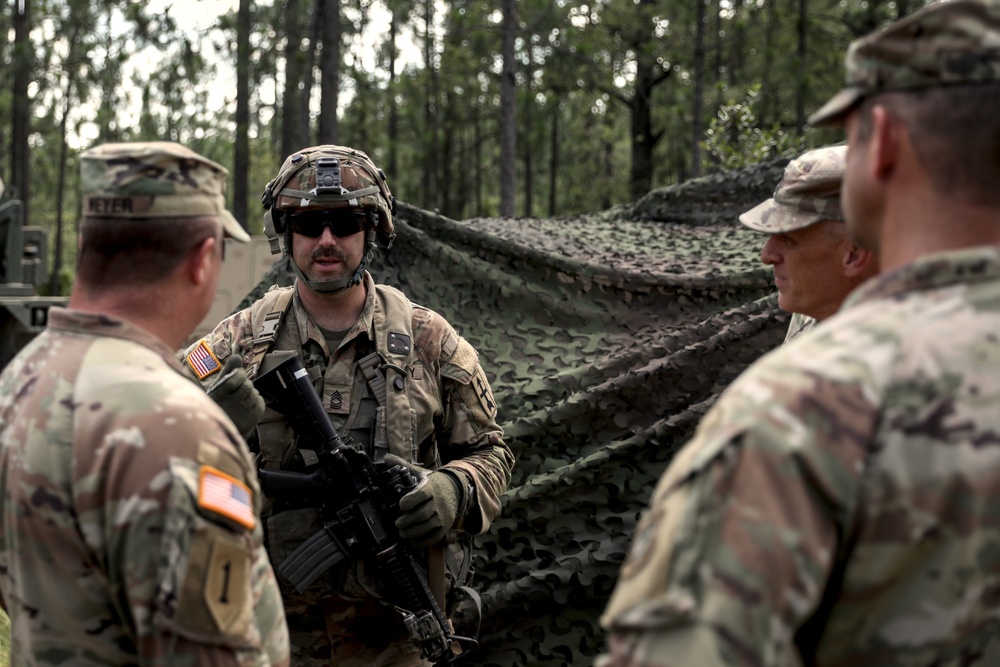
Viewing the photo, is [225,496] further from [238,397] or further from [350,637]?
[350,637]

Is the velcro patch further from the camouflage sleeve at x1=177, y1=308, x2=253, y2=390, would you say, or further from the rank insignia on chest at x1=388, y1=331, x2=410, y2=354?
the camouflage sleeve at x1=177, y1=308, x2=253, y2=390

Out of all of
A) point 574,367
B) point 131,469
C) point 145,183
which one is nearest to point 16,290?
point 574,367

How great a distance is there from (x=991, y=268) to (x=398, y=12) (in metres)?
21.1

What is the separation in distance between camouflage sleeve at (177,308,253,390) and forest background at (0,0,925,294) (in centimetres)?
846

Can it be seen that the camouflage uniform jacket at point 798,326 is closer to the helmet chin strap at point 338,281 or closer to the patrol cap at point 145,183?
the helmet chin strap at point 338,281

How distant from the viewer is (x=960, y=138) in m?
1.38

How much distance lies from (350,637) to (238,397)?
91cm

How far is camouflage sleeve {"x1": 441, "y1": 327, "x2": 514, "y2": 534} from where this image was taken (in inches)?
132

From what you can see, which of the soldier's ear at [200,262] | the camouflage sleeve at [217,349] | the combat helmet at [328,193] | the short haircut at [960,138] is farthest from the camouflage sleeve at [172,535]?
the combat helmet at [328,193]

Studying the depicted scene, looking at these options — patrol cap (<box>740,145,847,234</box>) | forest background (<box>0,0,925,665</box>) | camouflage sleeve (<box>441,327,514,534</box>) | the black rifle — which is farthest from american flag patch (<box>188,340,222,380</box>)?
forest background (<box>0,0,925,665</box>)

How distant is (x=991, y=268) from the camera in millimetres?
1375

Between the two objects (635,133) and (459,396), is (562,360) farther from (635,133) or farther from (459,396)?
(635,133)

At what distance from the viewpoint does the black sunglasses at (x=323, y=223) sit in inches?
134

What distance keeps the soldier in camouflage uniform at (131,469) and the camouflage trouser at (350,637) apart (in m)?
1.36
